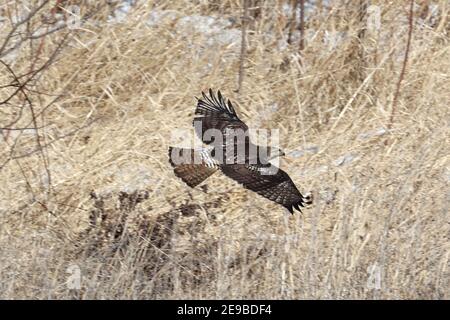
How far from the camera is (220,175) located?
252 inches

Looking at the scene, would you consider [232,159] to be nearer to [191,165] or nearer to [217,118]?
[217,118]

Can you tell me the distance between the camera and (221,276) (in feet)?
14.8

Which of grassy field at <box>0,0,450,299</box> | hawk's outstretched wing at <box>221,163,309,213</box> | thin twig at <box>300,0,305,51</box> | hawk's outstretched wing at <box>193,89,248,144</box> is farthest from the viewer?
thin twig at <box>300,0,305,51</box>

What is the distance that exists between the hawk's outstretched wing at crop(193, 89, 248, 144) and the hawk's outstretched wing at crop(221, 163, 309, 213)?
21 centimetres

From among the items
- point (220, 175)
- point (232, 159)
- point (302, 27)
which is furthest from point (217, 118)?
point (302, 27)

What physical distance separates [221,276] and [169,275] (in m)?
0.62

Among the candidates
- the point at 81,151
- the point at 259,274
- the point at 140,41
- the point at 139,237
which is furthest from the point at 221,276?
the point at 140,41

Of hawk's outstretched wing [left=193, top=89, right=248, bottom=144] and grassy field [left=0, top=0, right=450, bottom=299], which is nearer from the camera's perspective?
grassy field [left=0, top=0, right=450, bottom=299]

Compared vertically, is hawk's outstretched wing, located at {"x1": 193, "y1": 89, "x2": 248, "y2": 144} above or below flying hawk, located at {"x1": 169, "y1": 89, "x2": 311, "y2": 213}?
above

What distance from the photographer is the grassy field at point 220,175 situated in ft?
15.4

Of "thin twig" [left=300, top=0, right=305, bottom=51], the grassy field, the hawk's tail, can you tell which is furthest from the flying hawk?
"thin twig" [left=300, top=0, right=305, bottom=51]

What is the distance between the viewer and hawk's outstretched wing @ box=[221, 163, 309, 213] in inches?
201

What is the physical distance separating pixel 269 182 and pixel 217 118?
1.62ft

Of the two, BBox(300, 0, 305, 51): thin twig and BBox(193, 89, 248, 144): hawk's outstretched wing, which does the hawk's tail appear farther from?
BBox(300, 0, 305, 51): thin twig
